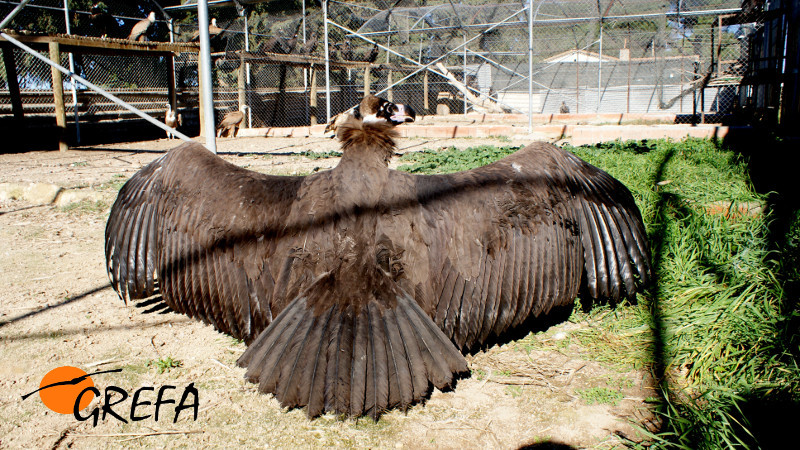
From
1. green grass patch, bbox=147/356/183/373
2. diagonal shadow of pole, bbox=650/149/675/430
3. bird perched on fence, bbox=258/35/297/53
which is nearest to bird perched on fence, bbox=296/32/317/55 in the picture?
bird perched on fence, bbox=258/35/297/53

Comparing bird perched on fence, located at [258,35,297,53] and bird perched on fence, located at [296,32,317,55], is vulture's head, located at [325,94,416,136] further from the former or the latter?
bird perched on fence, located at [296,32,317,55]

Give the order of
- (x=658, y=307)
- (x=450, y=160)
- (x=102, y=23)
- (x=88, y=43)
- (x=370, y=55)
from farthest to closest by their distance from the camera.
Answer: (x=370, y=55), (x=102, y=23), (x=88, y=43), (x=450, y=160), (x=658, y=307)

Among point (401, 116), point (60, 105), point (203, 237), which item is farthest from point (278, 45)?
point (203, 237)

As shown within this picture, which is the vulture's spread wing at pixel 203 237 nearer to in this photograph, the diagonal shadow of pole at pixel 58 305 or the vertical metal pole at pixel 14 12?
the diagonal shadow of pole at pixel 58 305

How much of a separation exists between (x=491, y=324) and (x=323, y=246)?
0.86 meters

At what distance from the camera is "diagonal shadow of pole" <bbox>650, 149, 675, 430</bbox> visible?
2.36m

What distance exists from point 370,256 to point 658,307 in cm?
165

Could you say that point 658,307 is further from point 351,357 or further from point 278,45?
point 278,45

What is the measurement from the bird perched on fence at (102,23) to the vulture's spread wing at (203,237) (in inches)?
529

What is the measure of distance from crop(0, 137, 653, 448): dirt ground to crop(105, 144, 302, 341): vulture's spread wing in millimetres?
277

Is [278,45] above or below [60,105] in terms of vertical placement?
above

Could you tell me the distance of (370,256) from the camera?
241 cm

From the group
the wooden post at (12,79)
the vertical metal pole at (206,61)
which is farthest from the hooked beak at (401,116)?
the wooden post at (12,79)

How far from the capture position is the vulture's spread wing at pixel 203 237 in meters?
2.56
